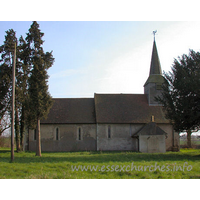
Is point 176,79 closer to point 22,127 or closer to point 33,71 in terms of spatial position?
point 33,71

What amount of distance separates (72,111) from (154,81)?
44.1 ft

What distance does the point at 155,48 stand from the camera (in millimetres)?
37438

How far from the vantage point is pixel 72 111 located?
33594 mm

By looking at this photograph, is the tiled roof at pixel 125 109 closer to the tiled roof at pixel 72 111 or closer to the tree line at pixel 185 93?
the tiled roof at pixel 72 111

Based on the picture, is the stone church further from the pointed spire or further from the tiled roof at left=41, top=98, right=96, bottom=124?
the pointed spire

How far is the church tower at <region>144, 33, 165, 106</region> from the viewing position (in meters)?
34.6

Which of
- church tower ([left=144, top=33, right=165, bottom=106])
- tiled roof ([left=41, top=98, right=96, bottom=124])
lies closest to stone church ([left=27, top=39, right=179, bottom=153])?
tiled roof ([left=41, top=98, right=96, bottom=124])

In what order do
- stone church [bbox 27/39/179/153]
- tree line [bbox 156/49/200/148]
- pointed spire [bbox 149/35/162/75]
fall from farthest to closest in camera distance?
pointed spire [bbox 149/35/162/75]
stone church [bbox 27/39/179/153]
tree line [bbox 156/49/200/148]

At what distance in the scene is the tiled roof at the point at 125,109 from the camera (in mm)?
31938

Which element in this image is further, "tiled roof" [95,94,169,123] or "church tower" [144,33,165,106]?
"church tower" [144,33,165,106]

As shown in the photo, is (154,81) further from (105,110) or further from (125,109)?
(105,110)

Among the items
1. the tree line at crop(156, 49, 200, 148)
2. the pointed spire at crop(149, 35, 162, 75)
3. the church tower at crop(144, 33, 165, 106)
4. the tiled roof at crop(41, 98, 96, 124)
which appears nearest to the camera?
the tree line at crop(156, 49, 200, 148)

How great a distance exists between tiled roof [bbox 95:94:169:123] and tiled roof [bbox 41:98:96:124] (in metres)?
1.24

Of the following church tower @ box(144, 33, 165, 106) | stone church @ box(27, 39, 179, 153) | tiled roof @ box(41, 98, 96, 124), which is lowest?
stone church @ box(27, 39, 179, 153)
